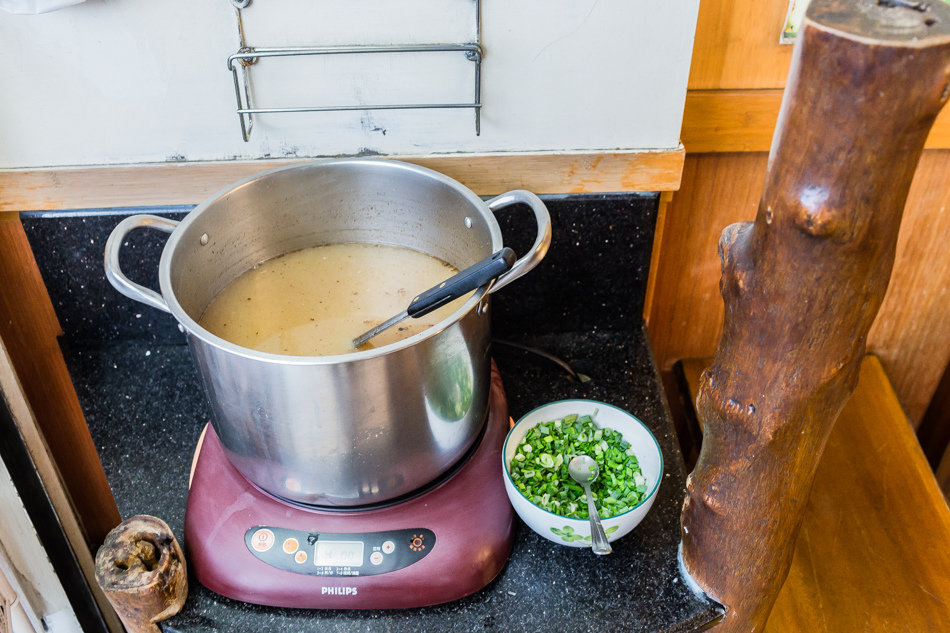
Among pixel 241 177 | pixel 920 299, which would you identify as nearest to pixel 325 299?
pixel 241 177

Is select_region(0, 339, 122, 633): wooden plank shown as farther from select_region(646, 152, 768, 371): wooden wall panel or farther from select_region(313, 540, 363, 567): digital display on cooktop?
select_region(646, 152, 768, 371): wooden wall panel

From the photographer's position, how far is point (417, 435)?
0.84 metres

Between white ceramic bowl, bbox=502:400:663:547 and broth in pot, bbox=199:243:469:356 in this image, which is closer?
white ceramic bowl, bbox=502:400:663:547

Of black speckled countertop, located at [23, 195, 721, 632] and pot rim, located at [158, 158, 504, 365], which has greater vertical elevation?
pot rim, located at [158, 158, 504, 365]

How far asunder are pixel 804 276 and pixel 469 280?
0.33 metres

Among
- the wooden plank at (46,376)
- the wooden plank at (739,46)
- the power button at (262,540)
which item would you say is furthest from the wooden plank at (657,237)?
the wooden plank at (46,376)

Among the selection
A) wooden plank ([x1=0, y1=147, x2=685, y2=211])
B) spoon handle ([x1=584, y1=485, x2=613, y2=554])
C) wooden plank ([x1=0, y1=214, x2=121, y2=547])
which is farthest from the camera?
wooden plank ([x1=0, y1=214, x2=121, y2=547])

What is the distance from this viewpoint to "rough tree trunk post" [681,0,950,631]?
529 millimetres

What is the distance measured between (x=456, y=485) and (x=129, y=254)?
2.05 feet

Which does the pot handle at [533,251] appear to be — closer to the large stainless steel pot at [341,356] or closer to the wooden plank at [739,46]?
the large stainless steel pot at [341,356]

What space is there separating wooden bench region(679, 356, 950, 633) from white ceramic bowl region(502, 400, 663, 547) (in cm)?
47

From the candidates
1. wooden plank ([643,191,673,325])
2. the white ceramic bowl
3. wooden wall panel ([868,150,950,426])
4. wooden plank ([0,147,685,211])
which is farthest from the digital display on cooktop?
wooden wall panel ([868,150,950,426])

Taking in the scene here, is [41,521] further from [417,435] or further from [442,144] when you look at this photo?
[442,144]

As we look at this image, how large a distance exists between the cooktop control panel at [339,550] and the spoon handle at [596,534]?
0.19 metres
